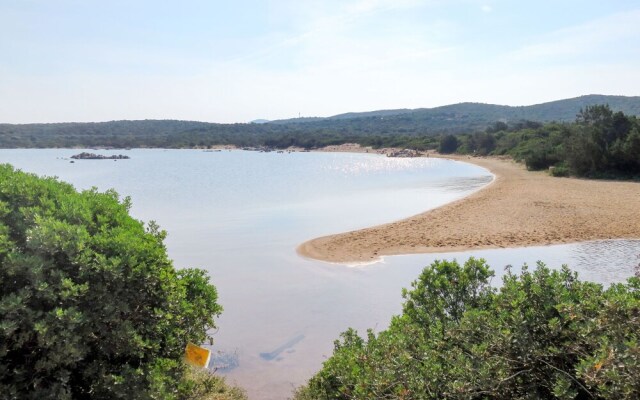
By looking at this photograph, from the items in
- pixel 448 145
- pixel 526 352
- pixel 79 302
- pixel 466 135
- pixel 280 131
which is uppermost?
pixel 280 131

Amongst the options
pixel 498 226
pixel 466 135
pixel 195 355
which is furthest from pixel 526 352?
pixel 466 135

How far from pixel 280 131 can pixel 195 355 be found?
537 ft

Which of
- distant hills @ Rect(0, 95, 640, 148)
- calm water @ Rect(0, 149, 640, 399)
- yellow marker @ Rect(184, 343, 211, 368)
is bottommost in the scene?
calm water @ Rect(0, 149, 640, 399)

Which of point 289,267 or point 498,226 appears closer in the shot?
point 289,267

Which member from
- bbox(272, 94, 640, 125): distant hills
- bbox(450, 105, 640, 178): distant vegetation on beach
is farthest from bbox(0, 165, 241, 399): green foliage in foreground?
bbox(272, 94, 640, 125): distant hills

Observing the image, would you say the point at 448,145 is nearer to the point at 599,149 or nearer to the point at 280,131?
the point at 599,149

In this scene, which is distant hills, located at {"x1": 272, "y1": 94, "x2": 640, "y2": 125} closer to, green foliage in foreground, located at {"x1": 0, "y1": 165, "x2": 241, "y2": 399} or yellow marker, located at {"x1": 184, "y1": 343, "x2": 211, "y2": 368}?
yellow marker, located at {"x1": 184, "y1": 343, "x2": 211, "y2": 368}

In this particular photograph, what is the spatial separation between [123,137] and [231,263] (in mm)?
135415

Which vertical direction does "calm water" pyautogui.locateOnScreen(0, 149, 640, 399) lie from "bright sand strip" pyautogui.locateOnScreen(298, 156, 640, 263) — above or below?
below

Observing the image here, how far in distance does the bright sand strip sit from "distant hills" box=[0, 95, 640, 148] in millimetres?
85292

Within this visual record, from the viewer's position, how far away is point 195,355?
17.6 feet

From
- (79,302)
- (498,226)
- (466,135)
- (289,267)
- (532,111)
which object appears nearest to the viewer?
(79,302)

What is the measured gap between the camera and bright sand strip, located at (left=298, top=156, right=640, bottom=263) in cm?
1594

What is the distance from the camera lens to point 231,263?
14336 mm
